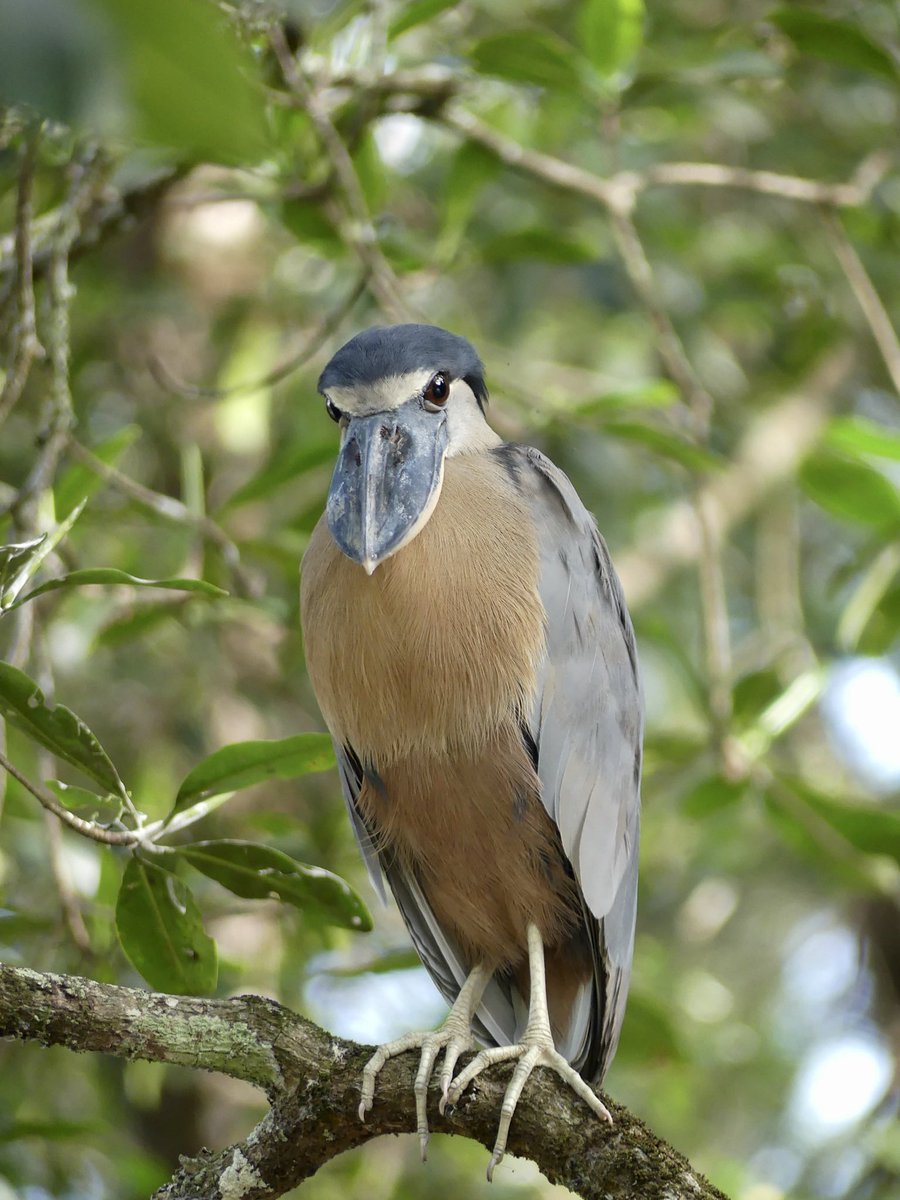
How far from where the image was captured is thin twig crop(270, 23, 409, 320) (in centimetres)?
251

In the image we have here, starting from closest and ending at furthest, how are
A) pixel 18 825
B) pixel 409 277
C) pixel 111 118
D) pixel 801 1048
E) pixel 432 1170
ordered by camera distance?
pixel 111 118
pixel 18 825
pixel 409 277
pixel 432 1170
pixel 801 1048

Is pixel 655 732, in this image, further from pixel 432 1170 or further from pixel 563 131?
pixel 563 131

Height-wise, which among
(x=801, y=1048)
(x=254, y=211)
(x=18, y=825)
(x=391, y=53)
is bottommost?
(x=801, y=1048)

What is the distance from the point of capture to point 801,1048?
4898 mm

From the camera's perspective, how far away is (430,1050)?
6.72 ft

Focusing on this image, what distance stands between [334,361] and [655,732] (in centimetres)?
146

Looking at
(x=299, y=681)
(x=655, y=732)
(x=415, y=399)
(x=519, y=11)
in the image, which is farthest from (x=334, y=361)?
(x=519, y=11)

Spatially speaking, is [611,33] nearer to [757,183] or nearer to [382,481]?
[757,183]

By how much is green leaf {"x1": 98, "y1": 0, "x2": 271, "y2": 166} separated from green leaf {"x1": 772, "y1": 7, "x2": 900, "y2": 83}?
2576mm

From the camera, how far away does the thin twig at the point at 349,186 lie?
8.23ft

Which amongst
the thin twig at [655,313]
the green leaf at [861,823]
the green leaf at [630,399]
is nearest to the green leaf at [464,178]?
the thin twig at [655,313]

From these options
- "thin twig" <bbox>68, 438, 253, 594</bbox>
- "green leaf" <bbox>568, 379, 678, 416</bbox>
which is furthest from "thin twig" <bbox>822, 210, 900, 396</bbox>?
"thin twig" <bbox>68, 438, 253, 594</bbox>

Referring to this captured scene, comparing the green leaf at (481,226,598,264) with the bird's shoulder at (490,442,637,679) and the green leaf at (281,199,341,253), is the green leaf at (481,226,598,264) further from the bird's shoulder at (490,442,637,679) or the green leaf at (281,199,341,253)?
the bird's shoulder at (490,442,637,679)

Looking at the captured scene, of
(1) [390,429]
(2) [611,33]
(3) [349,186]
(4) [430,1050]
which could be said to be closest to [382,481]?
(1) [390,429]
